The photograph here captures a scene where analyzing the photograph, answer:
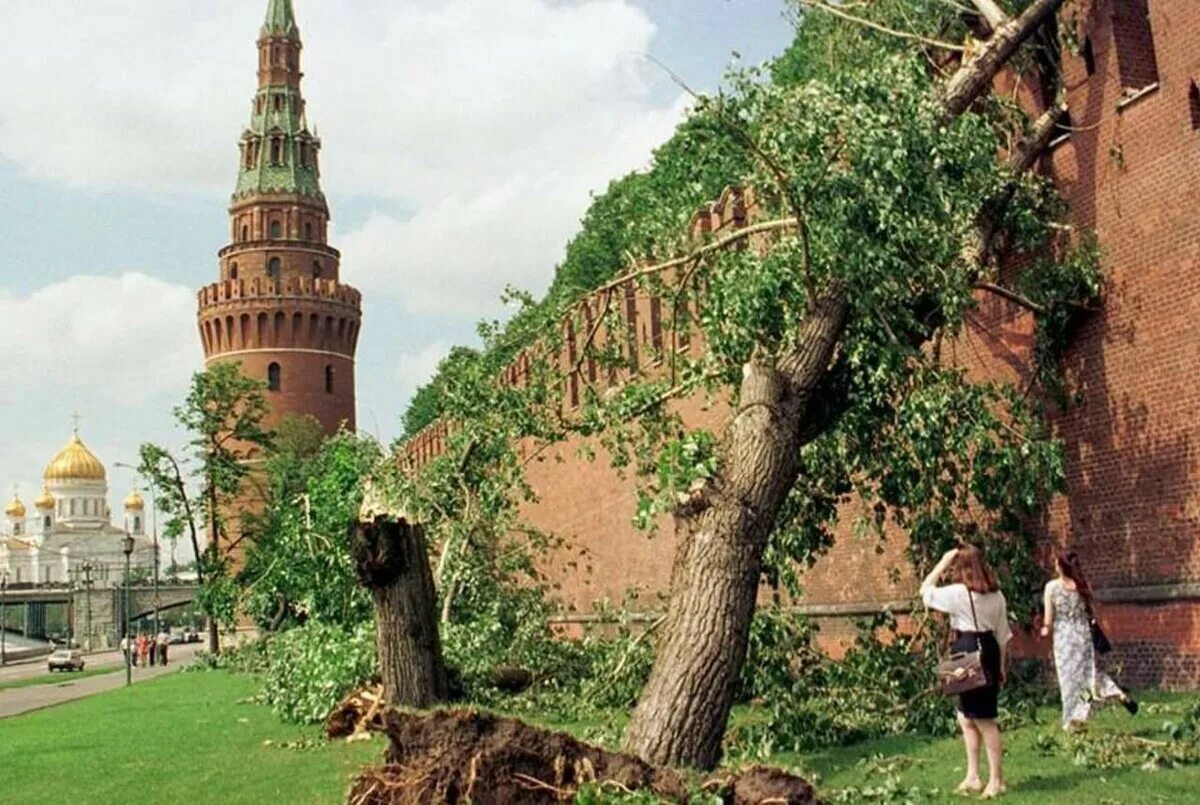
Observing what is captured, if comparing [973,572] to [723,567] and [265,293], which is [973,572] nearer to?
[723,567]

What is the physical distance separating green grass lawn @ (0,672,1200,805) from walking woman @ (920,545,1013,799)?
168 millimetres

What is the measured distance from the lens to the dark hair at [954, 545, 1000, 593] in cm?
747

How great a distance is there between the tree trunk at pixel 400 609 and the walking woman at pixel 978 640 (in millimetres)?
4885

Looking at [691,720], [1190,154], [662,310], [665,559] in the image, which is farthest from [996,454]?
[665,559]

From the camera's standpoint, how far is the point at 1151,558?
10.9 m

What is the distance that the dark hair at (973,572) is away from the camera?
7469mm

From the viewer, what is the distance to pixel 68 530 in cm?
11594

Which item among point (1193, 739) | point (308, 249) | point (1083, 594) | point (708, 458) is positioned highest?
point (308, 249)

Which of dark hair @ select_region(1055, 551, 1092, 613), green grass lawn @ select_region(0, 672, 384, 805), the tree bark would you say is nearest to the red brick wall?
the tree bark

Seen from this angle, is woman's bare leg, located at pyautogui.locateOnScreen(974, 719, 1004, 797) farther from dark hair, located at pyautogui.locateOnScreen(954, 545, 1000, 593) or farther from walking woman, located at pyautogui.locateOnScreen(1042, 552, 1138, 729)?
walking woman, located at pyautogui.locateOnScreen(1042, 552, 1138, 729)

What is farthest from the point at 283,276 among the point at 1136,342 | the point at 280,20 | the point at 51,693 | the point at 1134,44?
the point at 1136,342

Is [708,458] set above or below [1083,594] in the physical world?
above

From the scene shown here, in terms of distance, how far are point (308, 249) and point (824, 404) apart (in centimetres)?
5404

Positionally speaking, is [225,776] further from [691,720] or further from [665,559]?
[665,559]
